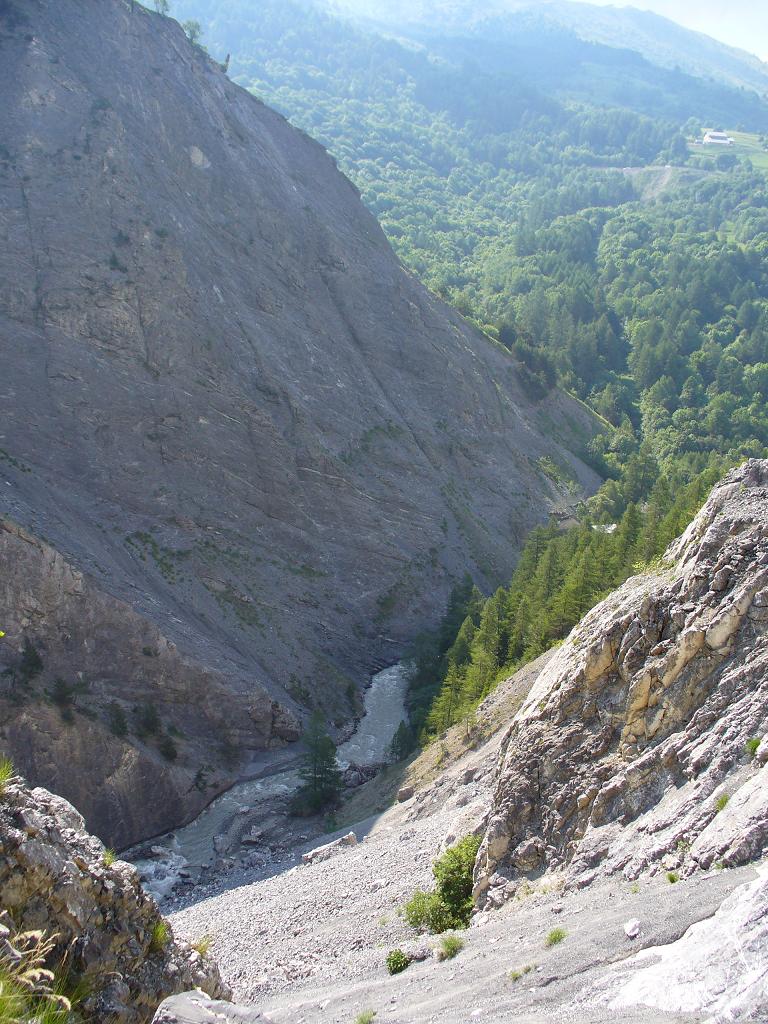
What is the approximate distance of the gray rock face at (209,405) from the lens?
162ft

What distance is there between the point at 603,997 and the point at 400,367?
67.7 metres

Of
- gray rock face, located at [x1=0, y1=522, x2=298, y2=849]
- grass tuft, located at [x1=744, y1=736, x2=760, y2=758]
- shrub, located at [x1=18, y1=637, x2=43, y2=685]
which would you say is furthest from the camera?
shrub, located at [x1=18, y1=637, x2=43, y2=685]

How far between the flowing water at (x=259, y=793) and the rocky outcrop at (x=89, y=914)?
24.6 m

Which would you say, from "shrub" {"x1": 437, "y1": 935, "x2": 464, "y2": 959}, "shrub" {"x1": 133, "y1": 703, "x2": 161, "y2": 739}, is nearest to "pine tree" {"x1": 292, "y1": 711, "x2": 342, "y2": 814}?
"shrub" {"x1": 133, "y1": 703, "x2": 161, "y2": 739}

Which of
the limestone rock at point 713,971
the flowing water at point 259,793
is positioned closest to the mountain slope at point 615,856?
the limestone rock at point 713,971

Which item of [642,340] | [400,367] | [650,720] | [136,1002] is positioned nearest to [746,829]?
[650,720]

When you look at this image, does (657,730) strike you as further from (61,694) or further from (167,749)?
(61,694)

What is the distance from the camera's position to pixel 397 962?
19.5m

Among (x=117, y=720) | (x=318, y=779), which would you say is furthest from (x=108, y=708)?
(x=318, y=779)

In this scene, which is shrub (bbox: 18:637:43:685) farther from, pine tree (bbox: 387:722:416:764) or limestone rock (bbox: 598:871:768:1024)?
limestone rock (bbox: 598:871:768:1024)

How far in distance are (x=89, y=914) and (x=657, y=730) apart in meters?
12.0

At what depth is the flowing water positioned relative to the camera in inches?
1507

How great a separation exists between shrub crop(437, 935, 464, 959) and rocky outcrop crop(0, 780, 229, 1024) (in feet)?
20.5

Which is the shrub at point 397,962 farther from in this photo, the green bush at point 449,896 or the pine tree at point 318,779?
the pine tree at point 318,779
